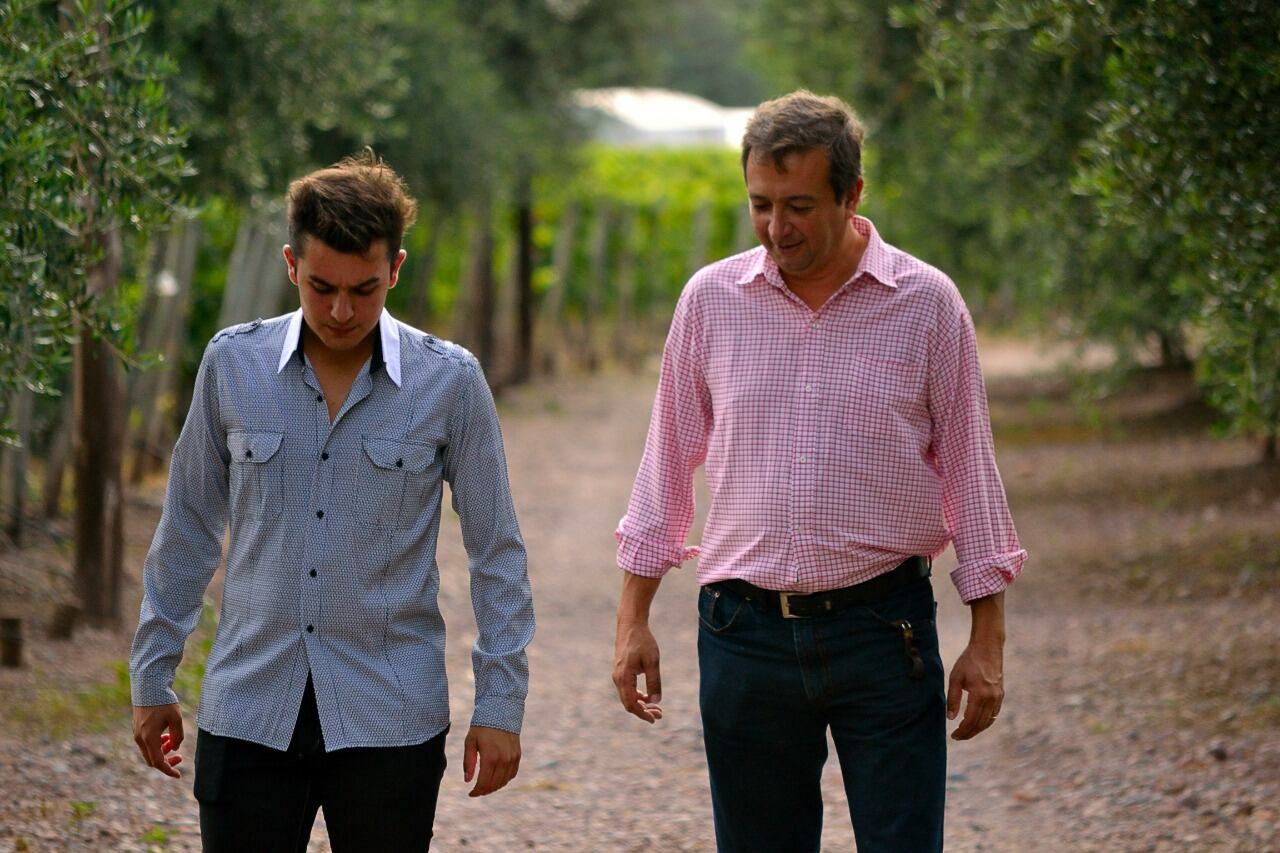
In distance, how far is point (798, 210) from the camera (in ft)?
11.6

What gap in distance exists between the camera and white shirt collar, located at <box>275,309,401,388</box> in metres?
3.30

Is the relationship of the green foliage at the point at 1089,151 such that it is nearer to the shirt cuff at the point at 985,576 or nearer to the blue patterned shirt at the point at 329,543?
the shirt cuff at the point at 985,576

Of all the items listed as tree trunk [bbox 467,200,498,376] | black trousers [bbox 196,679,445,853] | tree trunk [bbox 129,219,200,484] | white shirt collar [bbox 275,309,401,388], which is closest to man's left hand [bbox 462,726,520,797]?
black trousers [bbox 196,679,445,853]

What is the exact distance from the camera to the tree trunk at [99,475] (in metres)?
8.05

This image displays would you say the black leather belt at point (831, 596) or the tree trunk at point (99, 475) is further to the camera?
the tree trunk at point (99, 475)

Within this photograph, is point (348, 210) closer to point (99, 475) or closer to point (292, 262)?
point (292, 262)

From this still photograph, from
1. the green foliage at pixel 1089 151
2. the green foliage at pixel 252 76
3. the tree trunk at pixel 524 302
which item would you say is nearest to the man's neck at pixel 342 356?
the green foliage at pixel 1089 151

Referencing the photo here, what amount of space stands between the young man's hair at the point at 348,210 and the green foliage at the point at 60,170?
7.01 ft

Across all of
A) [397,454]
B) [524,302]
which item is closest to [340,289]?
[397,454]

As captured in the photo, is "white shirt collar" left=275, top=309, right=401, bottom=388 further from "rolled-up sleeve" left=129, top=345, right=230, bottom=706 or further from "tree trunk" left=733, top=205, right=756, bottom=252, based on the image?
"tree trunk" left=733, top=205, right=756, bottom=252

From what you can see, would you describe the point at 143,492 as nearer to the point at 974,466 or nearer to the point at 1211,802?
the point at 1211,802

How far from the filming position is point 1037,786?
6.74 metres

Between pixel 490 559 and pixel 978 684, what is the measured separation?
1.04 meters

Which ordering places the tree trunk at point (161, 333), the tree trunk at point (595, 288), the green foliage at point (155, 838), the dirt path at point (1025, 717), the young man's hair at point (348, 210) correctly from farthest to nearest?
the tree trunk at point (595, 288)
the tree trunk at point (161, 333)
the dirt path at point (1025, 717)
the green foliage at point (155, 838)
the young man's hair at point (348, 210)
